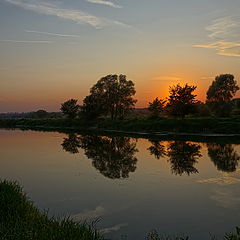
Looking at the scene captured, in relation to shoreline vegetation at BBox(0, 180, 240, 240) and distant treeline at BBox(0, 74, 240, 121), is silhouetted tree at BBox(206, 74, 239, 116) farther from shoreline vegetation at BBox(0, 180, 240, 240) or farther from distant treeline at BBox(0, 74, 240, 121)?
shoreline vegetation at BBox(0, 180, 240, 240)

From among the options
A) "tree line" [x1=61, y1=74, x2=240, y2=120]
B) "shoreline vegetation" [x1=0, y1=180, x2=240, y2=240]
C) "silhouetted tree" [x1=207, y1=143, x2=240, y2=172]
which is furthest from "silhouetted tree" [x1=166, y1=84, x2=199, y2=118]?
"shoreline vegetation" [x1=0, y1=180, x2=240, y2=240]

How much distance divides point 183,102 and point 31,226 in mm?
48718

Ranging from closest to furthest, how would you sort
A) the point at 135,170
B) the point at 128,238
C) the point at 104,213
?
1. the point at 128,238
2. the point at 104,213
3. the point at 135,170

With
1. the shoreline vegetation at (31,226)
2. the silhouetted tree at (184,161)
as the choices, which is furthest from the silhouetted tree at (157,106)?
the shoreline vegetation at (31,226)

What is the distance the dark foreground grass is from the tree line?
1838 inches

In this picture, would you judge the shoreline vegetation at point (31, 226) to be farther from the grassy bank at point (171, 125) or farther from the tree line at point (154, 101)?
the tree line at point (154, 101)

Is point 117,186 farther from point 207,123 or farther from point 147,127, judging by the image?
point 147,127

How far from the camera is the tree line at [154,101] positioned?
5400 centimetres

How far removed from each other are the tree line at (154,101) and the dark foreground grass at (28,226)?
153ft

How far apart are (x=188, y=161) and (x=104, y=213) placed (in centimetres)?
1236

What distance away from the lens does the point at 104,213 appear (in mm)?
10500

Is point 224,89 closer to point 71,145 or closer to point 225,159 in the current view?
point 71,145

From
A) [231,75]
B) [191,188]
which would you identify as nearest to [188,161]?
[191,188]

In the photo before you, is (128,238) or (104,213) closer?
(128,238)
